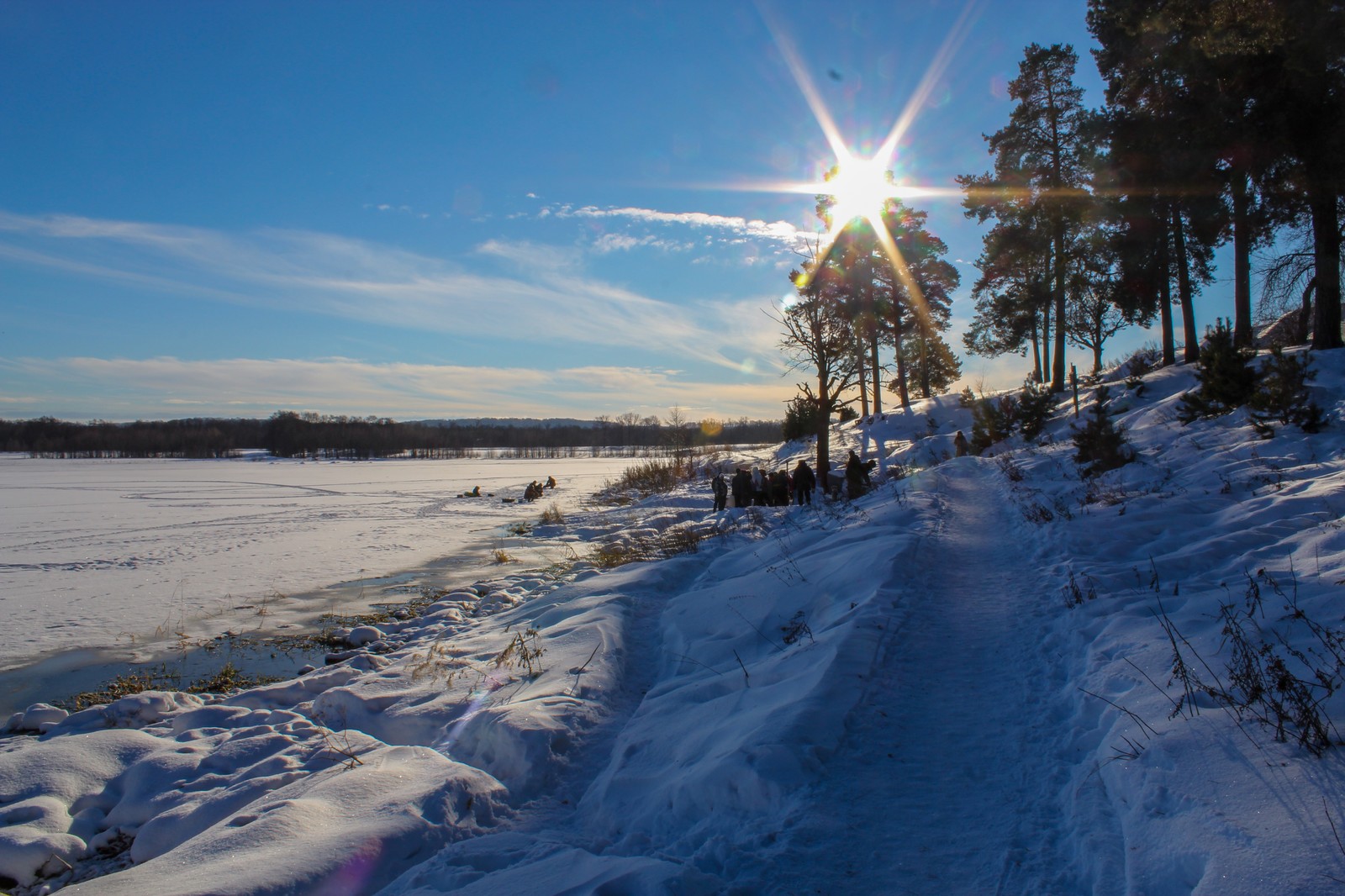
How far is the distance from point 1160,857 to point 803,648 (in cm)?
276

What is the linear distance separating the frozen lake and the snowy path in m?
8.71

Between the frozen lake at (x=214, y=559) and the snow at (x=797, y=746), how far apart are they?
3421mm

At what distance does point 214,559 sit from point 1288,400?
65.4 feet

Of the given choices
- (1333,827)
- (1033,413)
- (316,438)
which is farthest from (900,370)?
(316,438)

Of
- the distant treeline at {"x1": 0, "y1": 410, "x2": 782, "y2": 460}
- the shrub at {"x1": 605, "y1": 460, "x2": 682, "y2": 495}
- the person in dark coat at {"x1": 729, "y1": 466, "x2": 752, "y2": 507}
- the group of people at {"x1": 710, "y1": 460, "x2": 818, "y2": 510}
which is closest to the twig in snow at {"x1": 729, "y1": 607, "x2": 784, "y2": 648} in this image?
the group of people at {"x1": 710, "y1": 460, "x2": 818, "y2": 510}

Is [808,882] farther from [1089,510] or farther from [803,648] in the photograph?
[1089,510]

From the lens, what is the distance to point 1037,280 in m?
26.0

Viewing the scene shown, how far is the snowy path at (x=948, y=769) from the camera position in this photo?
8.77 ft

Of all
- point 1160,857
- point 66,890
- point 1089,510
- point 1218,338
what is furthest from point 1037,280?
point 66,890

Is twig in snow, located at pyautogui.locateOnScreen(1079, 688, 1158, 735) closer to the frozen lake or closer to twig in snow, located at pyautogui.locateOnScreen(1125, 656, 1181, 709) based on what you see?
twig in snow, located at pyautogui.locateOnScreen(1125, 656, 1181, 709)

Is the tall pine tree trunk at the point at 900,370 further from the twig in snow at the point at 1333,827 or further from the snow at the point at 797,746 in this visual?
the twig in snow at the point at 1333,827

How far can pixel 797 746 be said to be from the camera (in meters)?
3.45

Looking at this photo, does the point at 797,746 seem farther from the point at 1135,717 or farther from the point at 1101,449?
the point at 1101,449

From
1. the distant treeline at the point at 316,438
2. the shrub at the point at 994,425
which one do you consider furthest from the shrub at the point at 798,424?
the distant treeline at the point at 316,438
